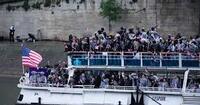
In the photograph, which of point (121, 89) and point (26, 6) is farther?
point (26, 6)

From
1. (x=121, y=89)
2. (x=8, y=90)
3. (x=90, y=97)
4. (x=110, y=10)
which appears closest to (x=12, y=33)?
(x=110, y=10)

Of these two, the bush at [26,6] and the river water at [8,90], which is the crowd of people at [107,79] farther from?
the bush at [26,6]

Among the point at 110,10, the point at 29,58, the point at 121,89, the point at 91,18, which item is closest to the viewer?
the point at 121,89

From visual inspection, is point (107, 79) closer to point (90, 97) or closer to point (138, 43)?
point (90, 97)

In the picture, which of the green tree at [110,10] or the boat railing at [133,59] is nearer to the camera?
the boat railing at [133,59]

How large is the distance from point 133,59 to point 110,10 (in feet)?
58.2

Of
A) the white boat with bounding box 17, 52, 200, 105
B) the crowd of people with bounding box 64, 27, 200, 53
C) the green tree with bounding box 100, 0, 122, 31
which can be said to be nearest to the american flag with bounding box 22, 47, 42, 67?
the white boat with bounding box 17, 52, 200, 105

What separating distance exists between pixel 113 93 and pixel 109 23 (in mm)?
18889

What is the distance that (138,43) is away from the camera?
1101 inches

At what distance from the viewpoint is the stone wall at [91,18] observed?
45.1 meters

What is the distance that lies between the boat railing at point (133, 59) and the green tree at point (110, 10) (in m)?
16.9

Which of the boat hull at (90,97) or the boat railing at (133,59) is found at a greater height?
the boat railing at (133,59)

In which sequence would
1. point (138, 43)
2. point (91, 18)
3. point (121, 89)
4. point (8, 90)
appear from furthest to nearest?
1. point (91, 18)
2. point (8, 90)
3. point (138, 43)
4. point (121, 89)

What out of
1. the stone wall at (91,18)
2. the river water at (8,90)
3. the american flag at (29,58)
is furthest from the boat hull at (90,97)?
the stone wall at (91,18)
